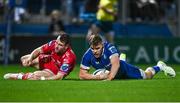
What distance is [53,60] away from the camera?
1587 centimetres

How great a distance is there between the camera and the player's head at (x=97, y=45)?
15.0m

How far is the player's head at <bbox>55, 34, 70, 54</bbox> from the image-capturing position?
1523 cm

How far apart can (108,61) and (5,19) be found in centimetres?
1170

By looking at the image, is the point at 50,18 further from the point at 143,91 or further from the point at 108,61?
the point at 143,91

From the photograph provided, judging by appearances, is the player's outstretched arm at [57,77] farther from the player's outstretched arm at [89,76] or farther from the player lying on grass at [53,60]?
the player's outstretched arm at [89,76]

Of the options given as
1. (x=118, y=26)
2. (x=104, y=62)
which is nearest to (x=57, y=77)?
(x=104, y=62)

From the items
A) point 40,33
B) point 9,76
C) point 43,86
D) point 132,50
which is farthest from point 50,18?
point 43,86

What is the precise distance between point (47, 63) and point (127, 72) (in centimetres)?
173

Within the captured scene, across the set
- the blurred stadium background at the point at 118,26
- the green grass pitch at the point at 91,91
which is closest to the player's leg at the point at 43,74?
the green grass pitch at the point at 91,91

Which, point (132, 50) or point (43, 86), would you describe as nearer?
point (43, 86)

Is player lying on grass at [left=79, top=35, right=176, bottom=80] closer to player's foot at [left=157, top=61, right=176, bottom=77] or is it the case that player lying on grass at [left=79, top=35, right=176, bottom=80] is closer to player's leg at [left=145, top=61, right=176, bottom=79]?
player's leg at [left=145, top=61, right=176, bottom=79]

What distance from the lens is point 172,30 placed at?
28219mm

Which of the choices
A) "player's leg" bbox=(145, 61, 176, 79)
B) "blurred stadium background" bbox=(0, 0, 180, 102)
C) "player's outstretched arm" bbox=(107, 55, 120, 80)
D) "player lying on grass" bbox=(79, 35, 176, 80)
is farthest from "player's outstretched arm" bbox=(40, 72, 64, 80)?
"blurred stadium background" bbox=(0, 0, 180, 102)

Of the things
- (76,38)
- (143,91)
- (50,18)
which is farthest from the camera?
(50,18)
